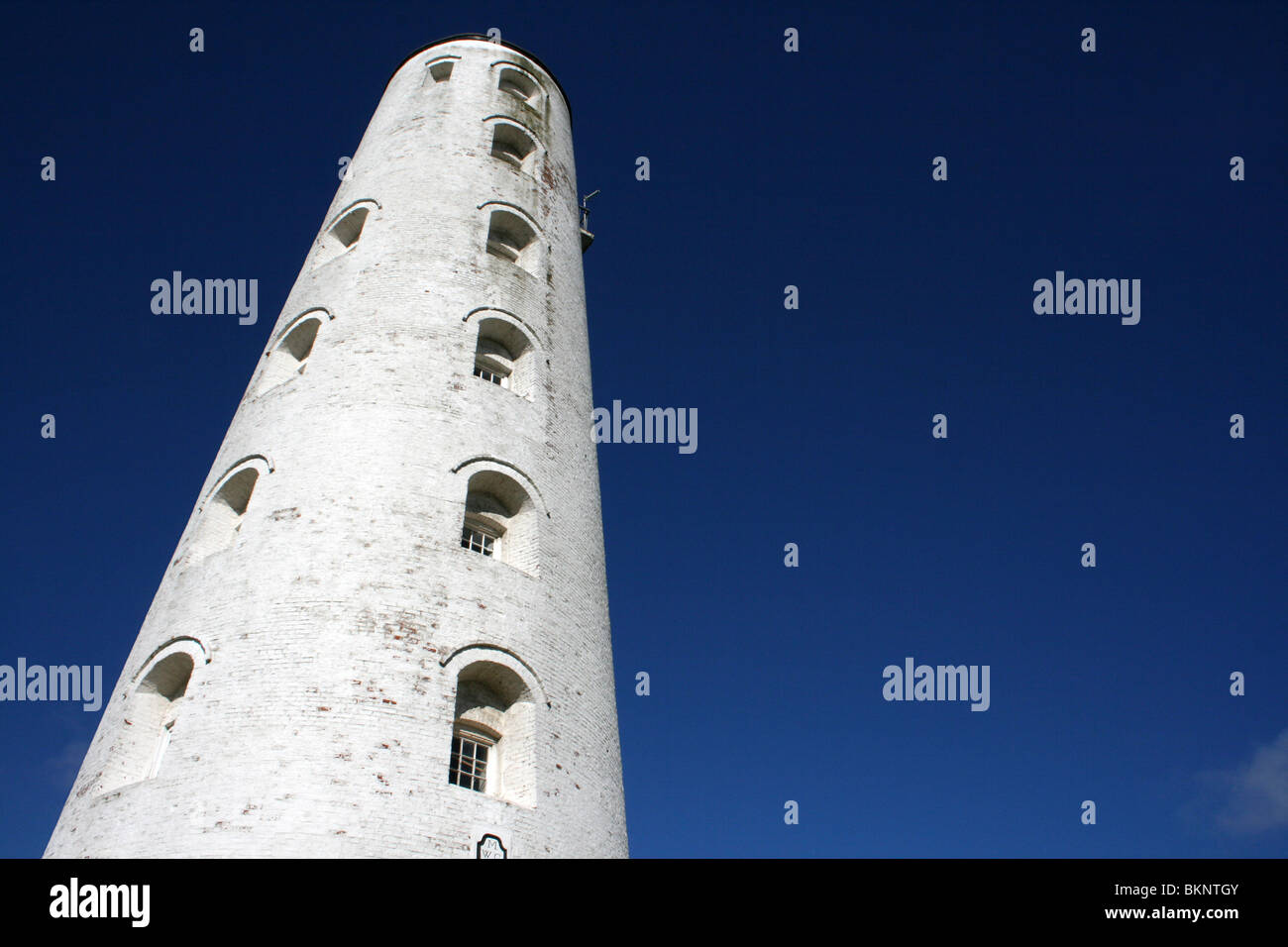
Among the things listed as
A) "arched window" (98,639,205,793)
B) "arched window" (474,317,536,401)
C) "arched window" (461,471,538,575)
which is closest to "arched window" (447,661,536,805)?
"arched window" (461,471,538,575)

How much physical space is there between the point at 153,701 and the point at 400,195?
12.3m

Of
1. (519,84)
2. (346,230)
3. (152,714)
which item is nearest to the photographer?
(152,714)

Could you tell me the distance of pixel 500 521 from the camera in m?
17.3

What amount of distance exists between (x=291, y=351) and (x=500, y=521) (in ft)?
22.2

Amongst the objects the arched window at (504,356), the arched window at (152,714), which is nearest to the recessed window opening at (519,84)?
the arched window at (504,356)

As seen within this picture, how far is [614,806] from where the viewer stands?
15242mm

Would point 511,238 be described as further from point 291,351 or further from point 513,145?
point 291,351

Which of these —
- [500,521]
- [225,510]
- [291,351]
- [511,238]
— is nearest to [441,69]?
[511,238]

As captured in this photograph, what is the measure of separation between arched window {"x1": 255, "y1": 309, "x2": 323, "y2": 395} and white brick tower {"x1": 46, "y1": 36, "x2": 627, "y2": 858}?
A: 5cm

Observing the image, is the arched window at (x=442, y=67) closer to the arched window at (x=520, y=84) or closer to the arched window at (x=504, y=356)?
the arched window at (x=520, y=84)

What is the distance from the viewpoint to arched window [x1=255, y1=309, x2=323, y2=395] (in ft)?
65.8

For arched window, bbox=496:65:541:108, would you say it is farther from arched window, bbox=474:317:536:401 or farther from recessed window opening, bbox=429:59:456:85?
arched window, bbox=474:317:536:401
